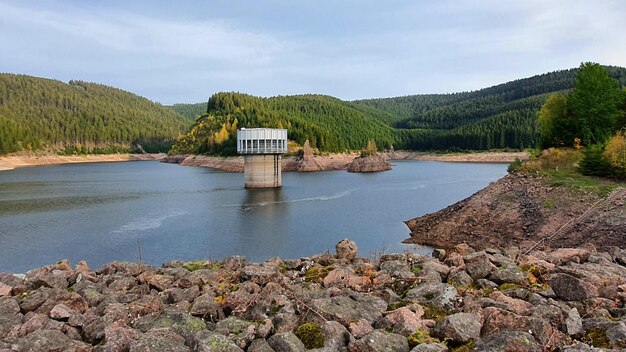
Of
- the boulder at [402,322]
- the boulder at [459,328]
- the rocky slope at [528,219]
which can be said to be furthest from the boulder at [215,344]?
the rocky slope at [528,219]

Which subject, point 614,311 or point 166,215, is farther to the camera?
point 166,215

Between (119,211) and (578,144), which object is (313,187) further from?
(578,144)

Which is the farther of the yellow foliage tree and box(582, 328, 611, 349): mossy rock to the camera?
the yellow foliage tree

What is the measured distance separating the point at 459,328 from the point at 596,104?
157 ft

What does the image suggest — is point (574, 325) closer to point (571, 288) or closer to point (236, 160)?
point (571, 288)

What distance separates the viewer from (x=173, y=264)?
60.6 feet

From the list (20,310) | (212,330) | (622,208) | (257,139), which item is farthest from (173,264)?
(257,139)

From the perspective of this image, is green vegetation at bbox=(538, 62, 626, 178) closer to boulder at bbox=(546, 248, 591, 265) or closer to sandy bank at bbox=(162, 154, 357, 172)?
boulder at bbox=(546, 248, 591, 265)

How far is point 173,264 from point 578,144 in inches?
1783

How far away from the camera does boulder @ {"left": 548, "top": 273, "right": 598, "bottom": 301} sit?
11398mm

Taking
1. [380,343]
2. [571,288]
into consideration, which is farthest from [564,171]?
[380,343]

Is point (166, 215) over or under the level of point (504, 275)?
under

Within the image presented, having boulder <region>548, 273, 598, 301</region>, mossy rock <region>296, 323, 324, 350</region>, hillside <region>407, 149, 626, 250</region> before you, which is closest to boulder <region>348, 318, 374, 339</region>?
mossy rock <region>296, 323, 324, 350</region>

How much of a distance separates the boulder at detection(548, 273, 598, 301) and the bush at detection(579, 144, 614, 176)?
31600 millimetres
